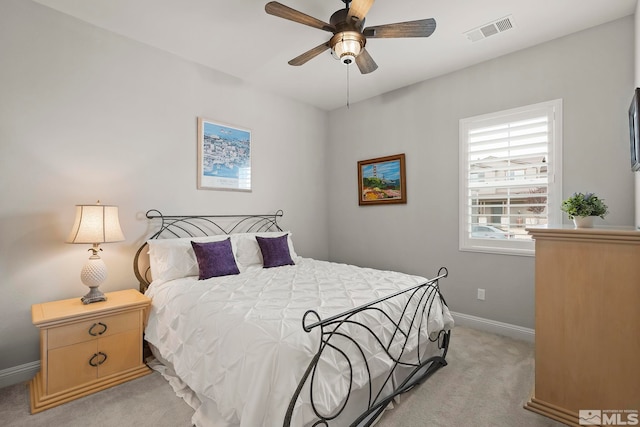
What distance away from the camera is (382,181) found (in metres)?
4.23

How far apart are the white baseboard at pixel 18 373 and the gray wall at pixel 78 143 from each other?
0.12ft

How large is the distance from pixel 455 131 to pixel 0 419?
4546 mm

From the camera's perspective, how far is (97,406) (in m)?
2.05

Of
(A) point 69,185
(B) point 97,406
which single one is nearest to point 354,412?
(B) point 97,406

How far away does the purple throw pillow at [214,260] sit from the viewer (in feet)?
9.15

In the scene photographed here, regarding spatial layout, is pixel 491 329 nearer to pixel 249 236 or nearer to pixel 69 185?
pixel 249 236

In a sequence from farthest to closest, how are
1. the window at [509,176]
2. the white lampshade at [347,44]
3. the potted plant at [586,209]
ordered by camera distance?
the window at [509,176]
the white lampshade at [347,44]
the potted plant at [586,209]

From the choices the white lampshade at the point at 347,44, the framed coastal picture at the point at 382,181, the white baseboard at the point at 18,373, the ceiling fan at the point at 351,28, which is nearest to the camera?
the ceiling fan at the point at 351,28

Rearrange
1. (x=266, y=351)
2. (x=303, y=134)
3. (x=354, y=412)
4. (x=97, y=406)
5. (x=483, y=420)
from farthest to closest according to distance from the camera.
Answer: (x=303, y=134) → (x=97, y=406) → (x=483, y=420) → (x=354, y=412) → (x=266, y=351)

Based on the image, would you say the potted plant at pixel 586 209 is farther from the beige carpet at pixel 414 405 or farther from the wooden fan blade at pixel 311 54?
the wooden fan blade at pixel 311 54

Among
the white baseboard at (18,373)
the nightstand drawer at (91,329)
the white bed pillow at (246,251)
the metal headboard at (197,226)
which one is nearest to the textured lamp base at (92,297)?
the nightstand drawer at (91,329)

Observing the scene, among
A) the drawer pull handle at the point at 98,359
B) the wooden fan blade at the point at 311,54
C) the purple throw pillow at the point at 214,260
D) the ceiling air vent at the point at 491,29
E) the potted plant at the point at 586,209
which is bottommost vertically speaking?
the drawer pull handle at the point at 98,359

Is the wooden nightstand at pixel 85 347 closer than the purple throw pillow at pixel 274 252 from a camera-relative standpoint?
Yes

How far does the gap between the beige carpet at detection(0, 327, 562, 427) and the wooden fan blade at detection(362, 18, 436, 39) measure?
2.53 meters
